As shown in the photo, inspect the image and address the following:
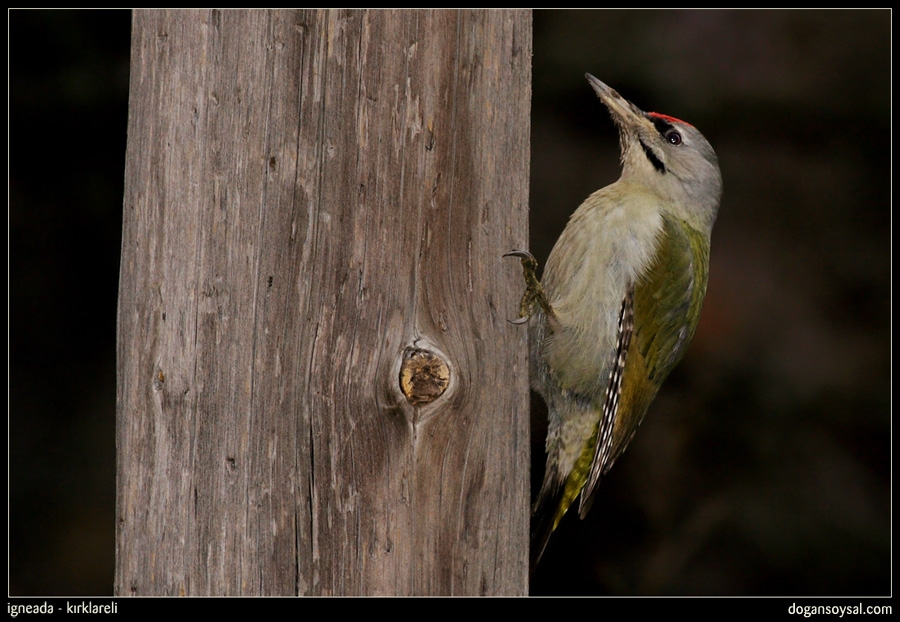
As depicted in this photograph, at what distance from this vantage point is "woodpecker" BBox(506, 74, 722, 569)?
2.86m

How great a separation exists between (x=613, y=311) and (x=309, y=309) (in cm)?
142

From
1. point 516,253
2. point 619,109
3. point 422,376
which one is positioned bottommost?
point 422,376

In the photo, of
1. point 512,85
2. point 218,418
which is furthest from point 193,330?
point 512,85

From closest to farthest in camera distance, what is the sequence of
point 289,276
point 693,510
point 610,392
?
point 289,276 → point 610,392 → point 693,510

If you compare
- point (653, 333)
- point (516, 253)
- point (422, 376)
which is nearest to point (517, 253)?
point (516, 253)

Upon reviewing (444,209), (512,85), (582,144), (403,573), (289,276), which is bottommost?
(403,573)

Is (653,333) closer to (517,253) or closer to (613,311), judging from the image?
(613,311)

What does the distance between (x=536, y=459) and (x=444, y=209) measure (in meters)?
1.53

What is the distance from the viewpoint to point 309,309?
1694 millimetres

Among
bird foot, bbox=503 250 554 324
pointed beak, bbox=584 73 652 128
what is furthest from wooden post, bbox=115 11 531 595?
pointed beak, bbox=584 73 652 128

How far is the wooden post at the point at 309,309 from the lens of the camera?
169 cm

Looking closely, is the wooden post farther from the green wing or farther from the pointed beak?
the pointed beak

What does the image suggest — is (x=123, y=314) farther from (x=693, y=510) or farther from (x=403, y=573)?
(x=693, y=510)

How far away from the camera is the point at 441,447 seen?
1770 mm
